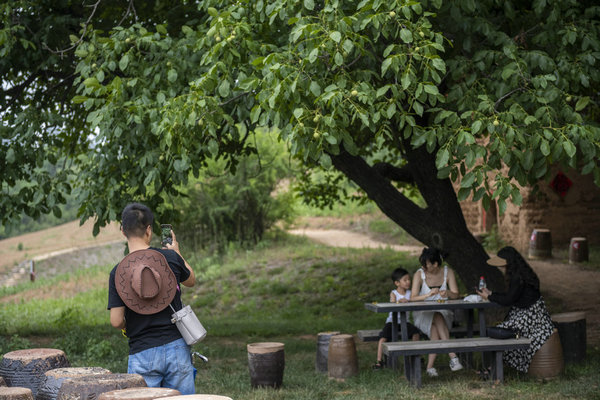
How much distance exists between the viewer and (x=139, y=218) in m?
4.19

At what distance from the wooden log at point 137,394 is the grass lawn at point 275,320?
3021 mm

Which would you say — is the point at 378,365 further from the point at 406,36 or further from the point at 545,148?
the point at 406,36

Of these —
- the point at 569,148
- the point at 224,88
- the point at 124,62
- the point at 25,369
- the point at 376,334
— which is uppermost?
the point at 124,62

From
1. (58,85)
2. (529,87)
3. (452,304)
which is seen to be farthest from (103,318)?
(529,87)

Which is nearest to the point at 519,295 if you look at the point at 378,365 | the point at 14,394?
the point at 378,365

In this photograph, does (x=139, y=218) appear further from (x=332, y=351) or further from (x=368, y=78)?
(x=332, y=351)

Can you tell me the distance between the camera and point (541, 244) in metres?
17.2

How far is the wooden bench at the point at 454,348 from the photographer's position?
270 inches

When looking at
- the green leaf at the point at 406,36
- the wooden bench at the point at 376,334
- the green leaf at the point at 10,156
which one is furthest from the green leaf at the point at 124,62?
the wooden bench at the point at 376,334

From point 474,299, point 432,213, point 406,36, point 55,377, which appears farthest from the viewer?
point 432,213

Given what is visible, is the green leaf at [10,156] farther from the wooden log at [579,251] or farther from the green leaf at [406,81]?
the wooden log at [579,251]

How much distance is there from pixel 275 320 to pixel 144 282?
11.0 meters

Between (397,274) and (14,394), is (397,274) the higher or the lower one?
the higher one

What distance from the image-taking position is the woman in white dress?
7.86 meters
